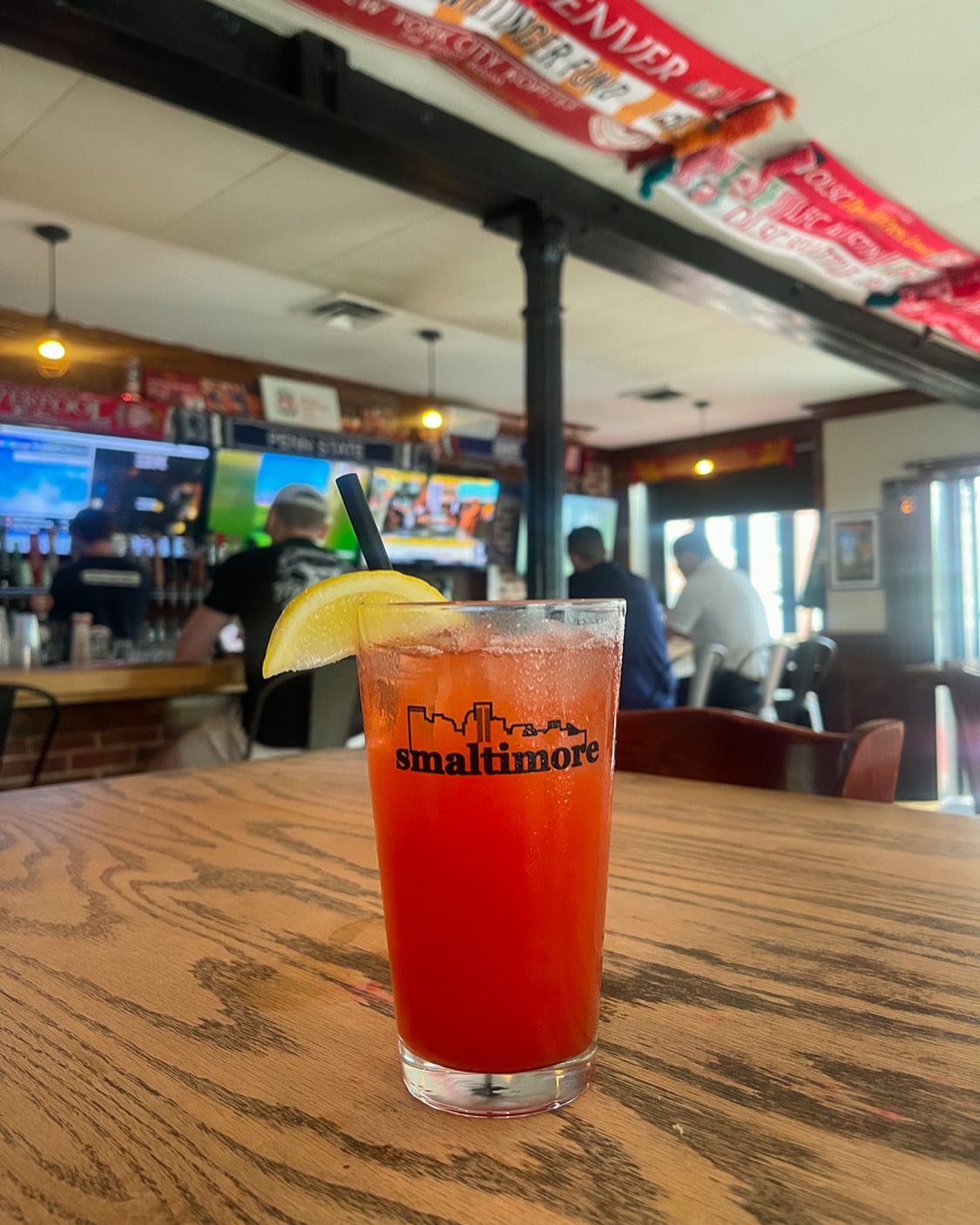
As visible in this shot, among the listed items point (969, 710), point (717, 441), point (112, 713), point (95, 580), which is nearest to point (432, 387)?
point (95, 580)

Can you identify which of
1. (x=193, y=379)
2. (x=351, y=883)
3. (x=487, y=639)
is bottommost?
(x=351, y=883)

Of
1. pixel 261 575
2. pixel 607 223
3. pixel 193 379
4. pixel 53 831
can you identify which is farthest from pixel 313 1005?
pixel 193 379

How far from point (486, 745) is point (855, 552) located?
8033 millimetres

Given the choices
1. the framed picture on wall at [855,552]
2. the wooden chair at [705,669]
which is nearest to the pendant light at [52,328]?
the wooden chair at [705,669]

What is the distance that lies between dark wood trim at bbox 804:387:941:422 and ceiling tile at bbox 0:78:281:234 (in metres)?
5.73

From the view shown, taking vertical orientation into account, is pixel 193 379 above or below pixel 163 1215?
above

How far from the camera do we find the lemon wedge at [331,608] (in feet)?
1.72

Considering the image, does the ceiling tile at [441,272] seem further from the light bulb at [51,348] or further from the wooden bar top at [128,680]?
the wooden bar top at [128,680]

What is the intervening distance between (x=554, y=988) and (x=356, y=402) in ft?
22.3

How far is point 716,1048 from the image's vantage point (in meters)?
0.46

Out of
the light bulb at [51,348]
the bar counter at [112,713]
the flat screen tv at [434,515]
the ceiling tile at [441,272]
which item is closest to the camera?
the bar counter at [112,713]

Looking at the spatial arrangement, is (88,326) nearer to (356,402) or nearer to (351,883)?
(356,402)

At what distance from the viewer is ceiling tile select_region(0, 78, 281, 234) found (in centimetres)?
300

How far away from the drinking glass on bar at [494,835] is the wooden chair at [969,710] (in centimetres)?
131
